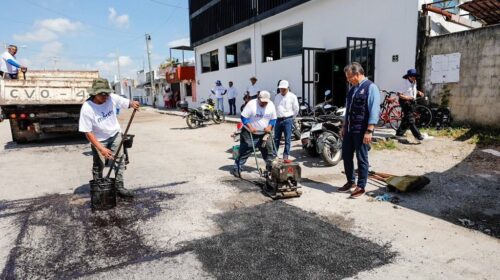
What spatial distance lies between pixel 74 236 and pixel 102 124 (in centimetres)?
163

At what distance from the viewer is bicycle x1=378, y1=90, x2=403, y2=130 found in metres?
9.81

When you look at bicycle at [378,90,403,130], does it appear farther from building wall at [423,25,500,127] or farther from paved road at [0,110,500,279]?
paved road at [0,110,500,279]

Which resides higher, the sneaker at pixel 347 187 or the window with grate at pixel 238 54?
the window with grate at pixel 238 54

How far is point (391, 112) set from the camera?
9.89 m

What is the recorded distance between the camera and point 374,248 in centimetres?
343

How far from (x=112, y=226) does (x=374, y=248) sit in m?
2.98

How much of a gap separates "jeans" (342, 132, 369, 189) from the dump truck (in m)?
8.06

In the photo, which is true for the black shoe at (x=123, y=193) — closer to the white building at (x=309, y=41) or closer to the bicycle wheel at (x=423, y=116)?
the white building at (x=309, y=41)

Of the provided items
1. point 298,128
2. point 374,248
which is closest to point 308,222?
point 374,248

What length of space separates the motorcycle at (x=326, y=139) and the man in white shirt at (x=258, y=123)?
4.37 ft

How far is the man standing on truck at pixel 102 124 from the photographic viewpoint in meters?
4.69

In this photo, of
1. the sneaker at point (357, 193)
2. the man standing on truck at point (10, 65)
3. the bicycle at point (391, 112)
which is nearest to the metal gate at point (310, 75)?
the bicycle at point (391, 112)

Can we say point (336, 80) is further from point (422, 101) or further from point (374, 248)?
point (374, 248)

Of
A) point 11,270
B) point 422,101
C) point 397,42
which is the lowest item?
point 11,270
